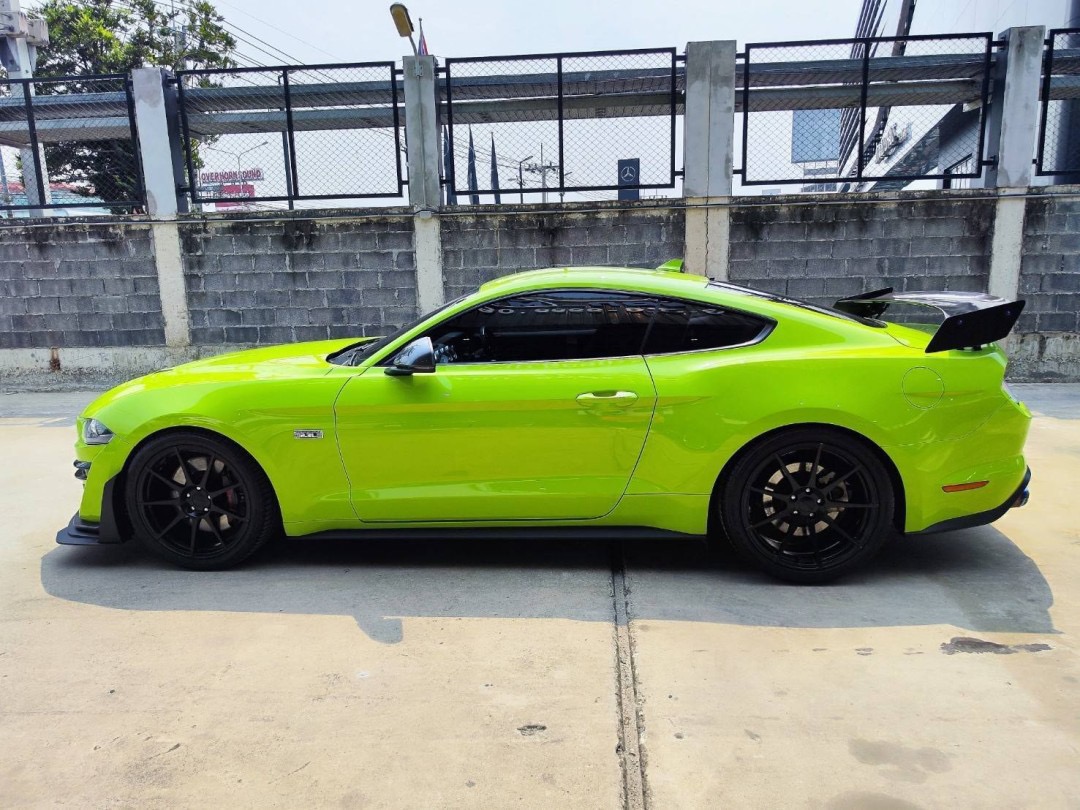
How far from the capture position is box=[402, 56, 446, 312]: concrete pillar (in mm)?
8547

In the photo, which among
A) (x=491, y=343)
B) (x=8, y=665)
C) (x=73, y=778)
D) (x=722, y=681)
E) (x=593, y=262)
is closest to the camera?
(x=73, y=778)

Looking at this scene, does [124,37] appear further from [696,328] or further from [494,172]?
[696,328]

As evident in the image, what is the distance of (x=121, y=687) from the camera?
259cm

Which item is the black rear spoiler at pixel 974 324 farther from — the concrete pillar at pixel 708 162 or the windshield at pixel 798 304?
the concrete pillar at pixel 708 162

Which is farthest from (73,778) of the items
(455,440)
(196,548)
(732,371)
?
(732,371)

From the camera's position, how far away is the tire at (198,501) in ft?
11.3

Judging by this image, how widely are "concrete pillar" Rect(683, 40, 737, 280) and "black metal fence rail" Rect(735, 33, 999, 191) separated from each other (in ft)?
0.75

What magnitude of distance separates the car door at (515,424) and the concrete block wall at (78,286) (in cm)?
693

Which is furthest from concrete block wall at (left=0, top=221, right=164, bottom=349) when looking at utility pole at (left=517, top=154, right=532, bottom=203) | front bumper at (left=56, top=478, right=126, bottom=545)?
front bumper at (left=56, top=478, right=126, bottom=545)

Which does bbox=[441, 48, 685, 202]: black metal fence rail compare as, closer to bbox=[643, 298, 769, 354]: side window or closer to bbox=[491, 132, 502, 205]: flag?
bbox=[491, 132, 502, 205]: flag

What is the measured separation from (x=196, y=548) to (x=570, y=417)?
1920 millimetres

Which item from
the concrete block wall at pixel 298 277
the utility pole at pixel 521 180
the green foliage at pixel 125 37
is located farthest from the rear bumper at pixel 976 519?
the green foliage at pixel 125 37

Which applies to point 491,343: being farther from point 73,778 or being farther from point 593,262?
point 593,262

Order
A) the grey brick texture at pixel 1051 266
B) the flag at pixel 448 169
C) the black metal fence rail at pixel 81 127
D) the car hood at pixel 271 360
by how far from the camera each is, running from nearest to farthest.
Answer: the car hood at pixel 271 360
the grey brick texture at pixel 1051 266
the flag at pixel 448 169
the black metal fence rail at pixel 81 127
